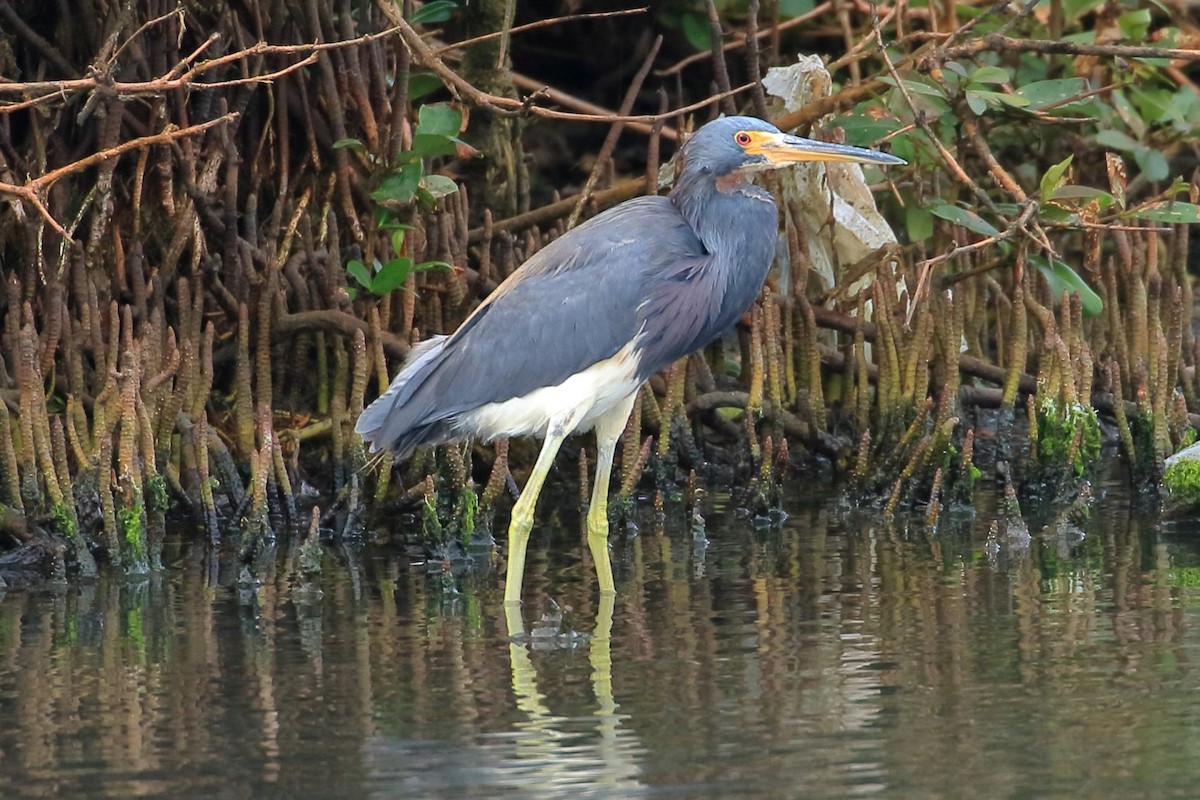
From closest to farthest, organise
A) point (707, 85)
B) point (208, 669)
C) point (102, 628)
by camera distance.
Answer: point (208, 669) < point (102, 628) < point (707, 85)

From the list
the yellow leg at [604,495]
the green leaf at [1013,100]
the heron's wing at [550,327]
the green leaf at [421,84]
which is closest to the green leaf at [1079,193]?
the green leaf at [1013,100]

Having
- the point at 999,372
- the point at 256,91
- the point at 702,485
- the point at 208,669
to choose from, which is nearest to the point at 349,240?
the point at 256,91

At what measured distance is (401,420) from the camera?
5.85m

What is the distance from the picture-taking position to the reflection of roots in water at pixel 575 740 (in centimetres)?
361

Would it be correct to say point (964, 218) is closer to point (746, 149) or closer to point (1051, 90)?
point (1051, 90)

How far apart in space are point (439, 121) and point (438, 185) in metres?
0.26

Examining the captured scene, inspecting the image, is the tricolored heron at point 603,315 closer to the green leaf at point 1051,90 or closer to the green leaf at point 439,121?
the green leaf at point 439,121

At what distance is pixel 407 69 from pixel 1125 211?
2.90 meters

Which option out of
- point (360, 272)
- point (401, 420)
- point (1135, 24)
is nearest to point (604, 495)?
point (401, 420)

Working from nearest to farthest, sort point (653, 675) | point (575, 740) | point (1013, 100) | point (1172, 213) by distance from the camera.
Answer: point (575, 740)
point (653, 675)
point (1172, 213)
point (1013, 100)

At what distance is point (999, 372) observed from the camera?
24.4ft

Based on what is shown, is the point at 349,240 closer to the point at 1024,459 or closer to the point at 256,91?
the point at 256,91

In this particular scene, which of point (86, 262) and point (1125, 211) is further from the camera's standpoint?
Answer: point (1125, 211)

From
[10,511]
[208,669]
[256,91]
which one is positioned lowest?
[208,669]
